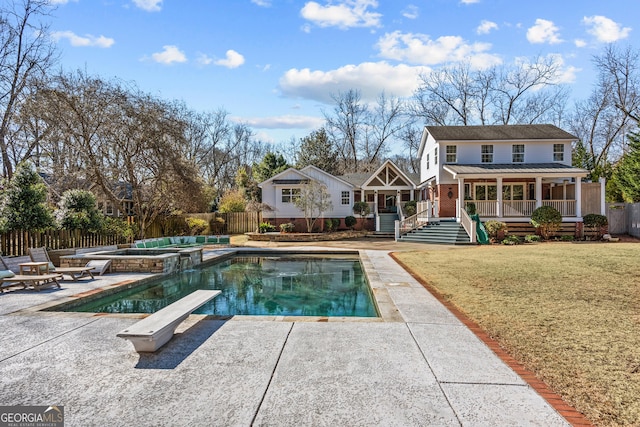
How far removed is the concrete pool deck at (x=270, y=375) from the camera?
9.78ft

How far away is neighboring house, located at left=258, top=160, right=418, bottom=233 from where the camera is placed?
87.7 feet

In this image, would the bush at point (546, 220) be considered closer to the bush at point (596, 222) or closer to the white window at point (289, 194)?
the bush at point (596, 222)

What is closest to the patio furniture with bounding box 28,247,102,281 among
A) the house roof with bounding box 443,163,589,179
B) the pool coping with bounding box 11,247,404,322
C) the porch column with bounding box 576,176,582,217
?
the pool coping with bounding box 11,247,404,322

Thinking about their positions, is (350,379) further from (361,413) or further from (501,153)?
(501,153)

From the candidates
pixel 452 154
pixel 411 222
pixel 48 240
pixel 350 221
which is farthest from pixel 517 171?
pixel 48 240

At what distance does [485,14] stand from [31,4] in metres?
24.5

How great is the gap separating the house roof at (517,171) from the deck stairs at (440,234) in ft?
10.1

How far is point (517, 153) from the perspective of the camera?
24.1 meters

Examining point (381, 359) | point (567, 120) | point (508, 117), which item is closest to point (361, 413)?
point (381, 359)

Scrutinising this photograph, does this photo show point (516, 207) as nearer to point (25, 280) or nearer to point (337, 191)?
point (337, 191)

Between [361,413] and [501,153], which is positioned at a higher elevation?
[501,153]

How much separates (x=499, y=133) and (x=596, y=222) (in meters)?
8.21

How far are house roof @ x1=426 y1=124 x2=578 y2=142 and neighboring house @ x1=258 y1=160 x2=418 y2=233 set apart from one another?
16.3 ft

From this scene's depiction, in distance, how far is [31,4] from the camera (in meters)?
20.2
